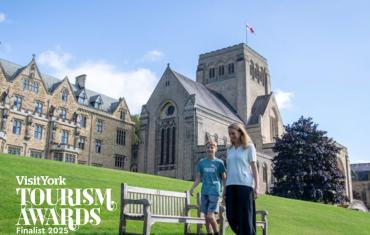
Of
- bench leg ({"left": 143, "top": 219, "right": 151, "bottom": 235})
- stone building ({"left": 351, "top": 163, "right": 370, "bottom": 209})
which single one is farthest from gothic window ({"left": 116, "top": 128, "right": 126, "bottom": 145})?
stone building ({"left": 351, "top": 163, "right": 370, "bottom": 209})

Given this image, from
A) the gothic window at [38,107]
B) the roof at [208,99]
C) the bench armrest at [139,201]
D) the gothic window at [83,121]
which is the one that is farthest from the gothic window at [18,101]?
the bench armrest at [139,201]

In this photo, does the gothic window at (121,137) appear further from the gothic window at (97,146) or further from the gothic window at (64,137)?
the gothic window at (64,137)

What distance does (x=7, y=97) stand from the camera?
4191cm

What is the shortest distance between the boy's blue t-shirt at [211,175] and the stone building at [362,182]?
281 feet

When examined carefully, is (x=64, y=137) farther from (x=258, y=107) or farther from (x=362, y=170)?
(x=362, y=170)

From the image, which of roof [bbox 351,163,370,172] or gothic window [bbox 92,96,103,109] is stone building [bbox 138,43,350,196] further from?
roof [bbox 351,163,370,172]

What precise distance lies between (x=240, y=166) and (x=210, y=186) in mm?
1760

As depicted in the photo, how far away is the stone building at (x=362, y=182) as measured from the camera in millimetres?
87912

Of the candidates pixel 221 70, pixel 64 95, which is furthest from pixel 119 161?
pixel 221 70

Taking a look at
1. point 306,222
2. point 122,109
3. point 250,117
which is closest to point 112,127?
point 122,109

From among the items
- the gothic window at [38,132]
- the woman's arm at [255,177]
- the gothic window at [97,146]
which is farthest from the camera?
the gothic window at [97,146]

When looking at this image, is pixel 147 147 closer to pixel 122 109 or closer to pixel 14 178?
pixel 122 109

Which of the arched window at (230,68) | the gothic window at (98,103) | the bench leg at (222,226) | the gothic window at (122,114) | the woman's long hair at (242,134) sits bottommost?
the bench leg at (222,226)

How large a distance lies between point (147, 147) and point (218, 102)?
12.7 m
